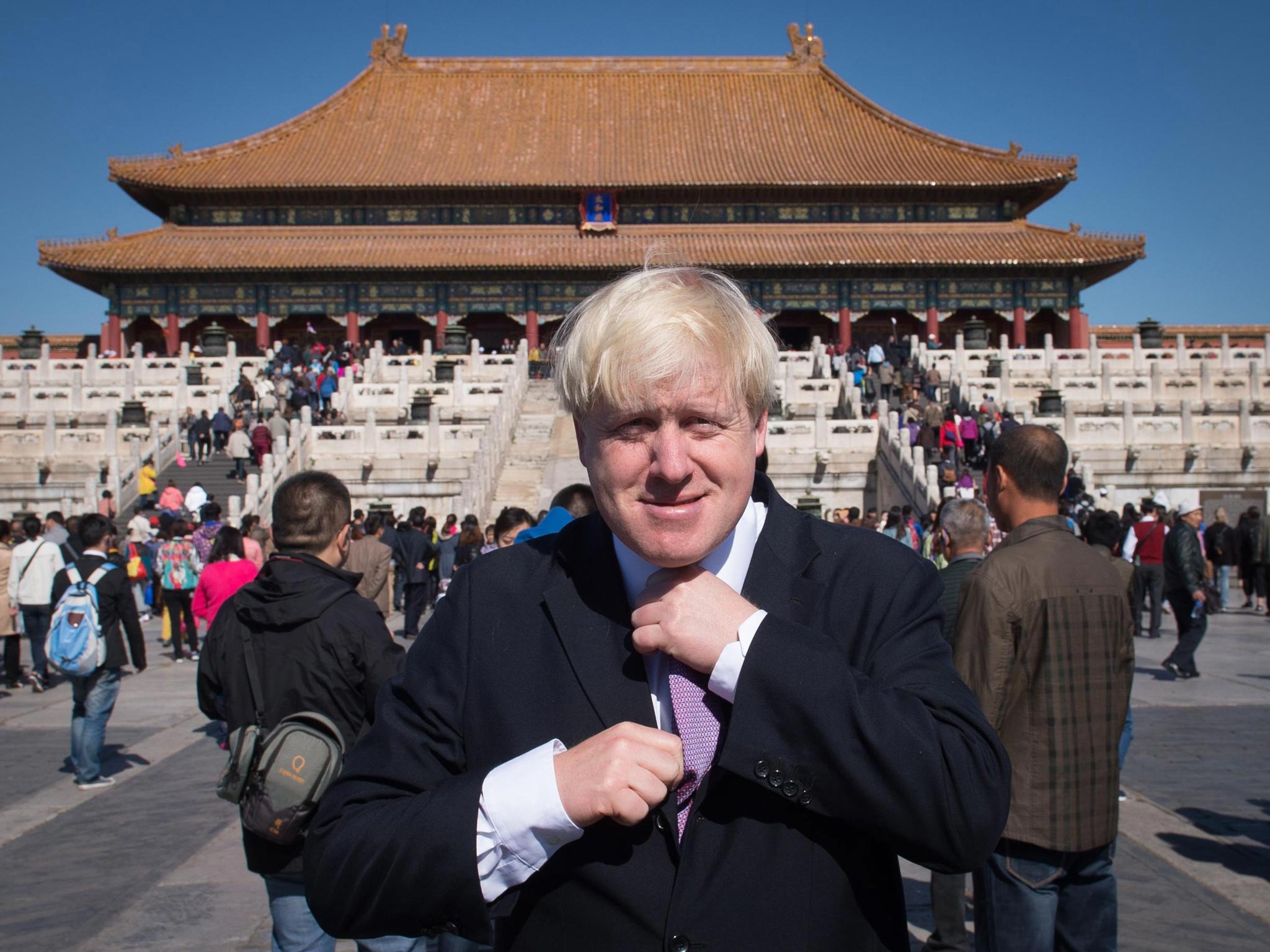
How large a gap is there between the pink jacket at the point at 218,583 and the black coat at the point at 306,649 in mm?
3642

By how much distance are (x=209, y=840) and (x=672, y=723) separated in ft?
15.5

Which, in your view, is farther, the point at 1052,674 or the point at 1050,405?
the point at 1050,405

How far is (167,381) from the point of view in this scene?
23.7m

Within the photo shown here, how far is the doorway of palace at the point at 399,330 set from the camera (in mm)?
34312

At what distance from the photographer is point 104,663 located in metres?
6.79

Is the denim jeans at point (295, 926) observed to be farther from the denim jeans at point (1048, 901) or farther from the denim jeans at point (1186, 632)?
the denim jeans at point (1186, 632)

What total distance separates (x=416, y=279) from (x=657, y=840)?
1312 inches

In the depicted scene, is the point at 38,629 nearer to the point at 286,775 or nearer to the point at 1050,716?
the point at 286,775

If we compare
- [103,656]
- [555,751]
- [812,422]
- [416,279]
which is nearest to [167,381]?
[416,279]

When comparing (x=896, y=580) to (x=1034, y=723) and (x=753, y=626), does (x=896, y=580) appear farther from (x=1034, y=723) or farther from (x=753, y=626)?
(x=1034, y=723)

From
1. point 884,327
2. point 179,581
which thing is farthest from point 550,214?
point 179,581

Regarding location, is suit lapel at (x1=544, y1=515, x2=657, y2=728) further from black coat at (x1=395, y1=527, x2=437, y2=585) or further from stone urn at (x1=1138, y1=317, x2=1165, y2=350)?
stone urn at (x1=1138, y1=317, x2=1165, y2=350)

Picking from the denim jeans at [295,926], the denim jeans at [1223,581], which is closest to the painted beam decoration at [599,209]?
the denim jeans at [1223,581]

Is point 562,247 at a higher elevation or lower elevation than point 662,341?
higher
